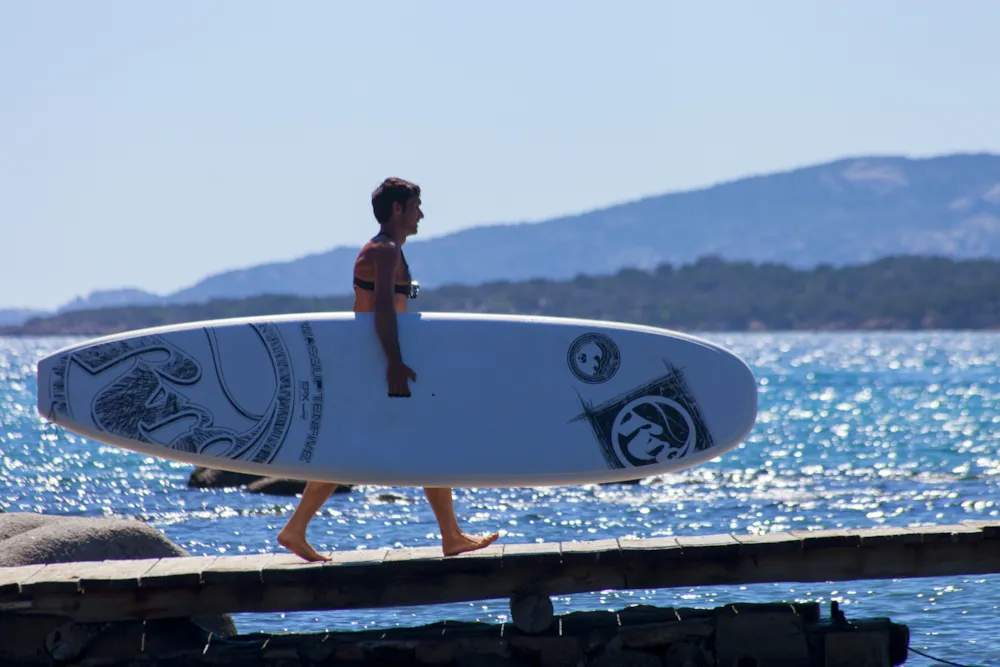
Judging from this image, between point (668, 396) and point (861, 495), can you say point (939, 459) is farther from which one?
point (668, 396)

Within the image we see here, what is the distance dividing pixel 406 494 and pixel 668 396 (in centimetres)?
1283

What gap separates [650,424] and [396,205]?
219cm

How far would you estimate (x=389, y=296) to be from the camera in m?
6.96

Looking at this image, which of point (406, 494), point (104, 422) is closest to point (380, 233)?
point (104, 422)

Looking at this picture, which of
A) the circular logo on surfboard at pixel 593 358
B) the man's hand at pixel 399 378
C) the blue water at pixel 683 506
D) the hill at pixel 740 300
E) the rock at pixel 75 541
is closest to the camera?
the man's hand at pixel 399 378

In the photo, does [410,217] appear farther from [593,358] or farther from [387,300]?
[593,358]

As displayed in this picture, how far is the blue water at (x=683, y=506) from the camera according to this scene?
11.0 metres

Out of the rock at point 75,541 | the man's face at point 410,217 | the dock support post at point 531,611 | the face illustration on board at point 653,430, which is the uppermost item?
the man's face at point 410,217

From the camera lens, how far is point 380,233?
6.99 meters

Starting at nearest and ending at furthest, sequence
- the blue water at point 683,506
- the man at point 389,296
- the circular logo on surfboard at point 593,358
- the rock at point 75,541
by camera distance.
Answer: the man at point 389,296 → the circular logo on surfboard at point 593,358 → the rock at point 75,541 → the blue water at point 683,506

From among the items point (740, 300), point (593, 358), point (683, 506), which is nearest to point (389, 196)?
point (593, 358)

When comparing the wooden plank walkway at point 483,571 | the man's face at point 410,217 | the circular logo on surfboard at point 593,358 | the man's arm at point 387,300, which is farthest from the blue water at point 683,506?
the man's face at point 410,217

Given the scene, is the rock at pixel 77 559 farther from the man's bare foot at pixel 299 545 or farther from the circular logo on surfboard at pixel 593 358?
the circular logo on surfboard at pixel 593 358

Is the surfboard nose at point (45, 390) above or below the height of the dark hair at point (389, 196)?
below
